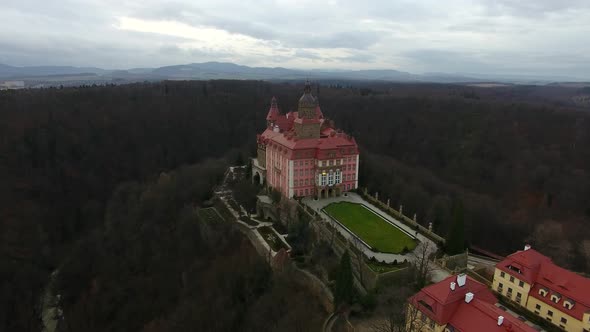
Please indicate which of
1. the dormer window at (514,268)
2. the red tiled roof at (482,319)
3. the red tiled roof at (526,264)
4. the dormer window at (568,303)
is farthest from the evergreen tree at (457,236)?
the red tiled roof at (482,319)

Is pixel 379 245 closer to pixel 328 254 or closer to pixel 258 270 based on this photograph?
pixel 328 254

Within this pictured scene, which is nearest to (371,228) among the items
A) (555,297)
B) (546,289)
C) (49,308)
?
(546,289)

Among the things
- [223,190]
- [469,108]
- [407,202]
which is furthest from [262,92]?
[407,202]

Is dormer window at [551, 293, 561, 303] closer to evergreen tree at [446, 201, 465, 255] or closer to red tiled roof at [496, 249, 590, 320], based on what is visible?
red tiled roof at [496, 249, 590, 320]

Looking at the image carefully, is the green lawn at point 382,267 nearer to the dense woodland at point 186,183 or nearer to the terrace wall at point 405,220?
the terrace wall at point 405,220

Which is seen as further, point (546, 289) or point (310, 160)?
point (310, 160)

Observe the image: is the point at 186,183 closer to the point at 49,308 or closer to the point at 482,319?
the point at 49,308
